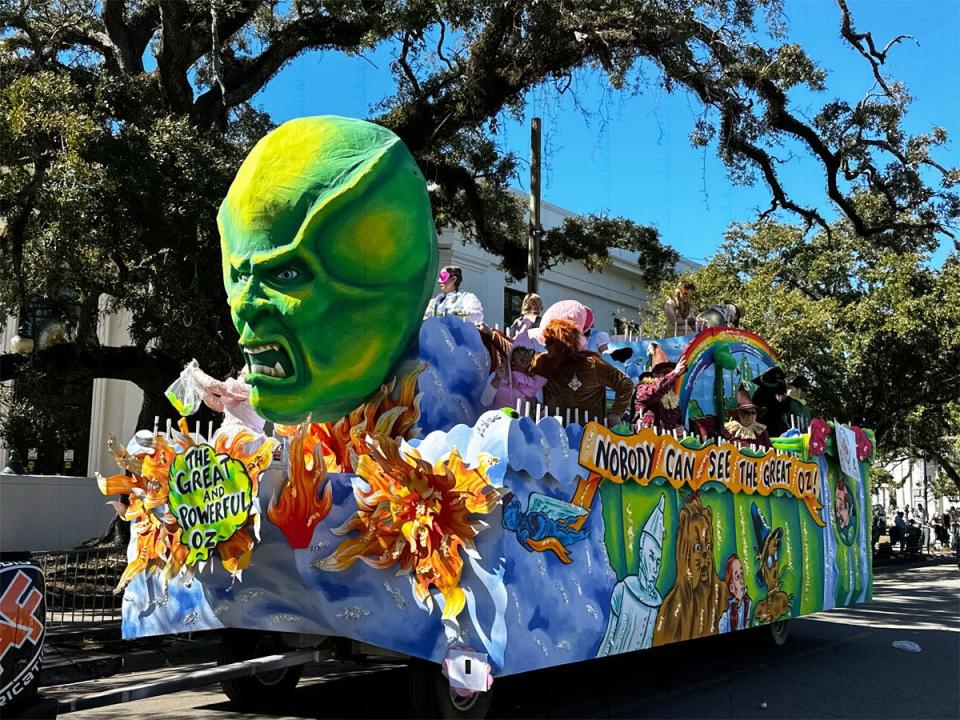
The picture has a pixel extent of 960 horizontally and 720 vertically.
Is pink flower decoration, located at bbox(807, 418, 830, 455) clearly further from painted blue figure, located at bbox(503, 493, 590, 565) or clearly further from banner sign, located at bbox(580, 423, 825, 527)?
painted blue figure, located at bbox(503, 493, 590, 565)

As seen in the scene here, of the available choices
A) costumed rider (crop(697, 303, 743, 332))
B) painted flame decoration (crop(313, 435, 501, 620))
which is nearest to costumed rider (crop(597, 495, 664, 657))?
painted flame decoration (crop(313, 435, 501, 620))

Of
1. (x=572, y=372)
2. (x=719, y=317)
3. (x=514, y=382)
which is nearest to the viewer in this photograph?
(x=514, y=382)

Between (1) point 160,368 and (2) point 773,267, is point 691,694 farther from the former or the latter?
(2) point 773,267

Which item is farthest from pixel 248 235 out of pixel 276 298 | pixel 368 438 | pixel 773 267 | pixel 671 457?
pixel 773 267

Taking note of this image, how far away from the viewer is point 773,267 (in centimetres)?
2633

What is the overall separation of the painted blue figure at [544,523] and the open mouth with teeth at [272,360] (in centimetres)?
163

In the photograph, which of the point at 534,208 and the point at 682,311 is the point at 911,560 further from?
the point at 534,208

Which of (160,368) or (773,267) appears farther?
(773,267)

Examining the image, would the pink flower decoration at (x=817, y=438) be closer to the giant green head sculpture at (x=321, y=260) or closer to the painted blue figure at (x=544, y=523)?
the painted blue figure at (x=544, y=523)

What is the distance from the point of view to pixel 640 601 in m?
6.61

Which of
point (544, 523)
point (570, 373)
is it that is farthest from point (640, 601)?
point (570, 373)

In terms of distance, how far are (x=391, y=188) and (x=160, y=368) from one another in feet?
28.5

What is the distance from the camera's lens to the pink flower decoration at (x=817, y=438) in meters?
9.56

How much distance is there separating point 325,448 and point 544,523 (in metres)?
1.73
